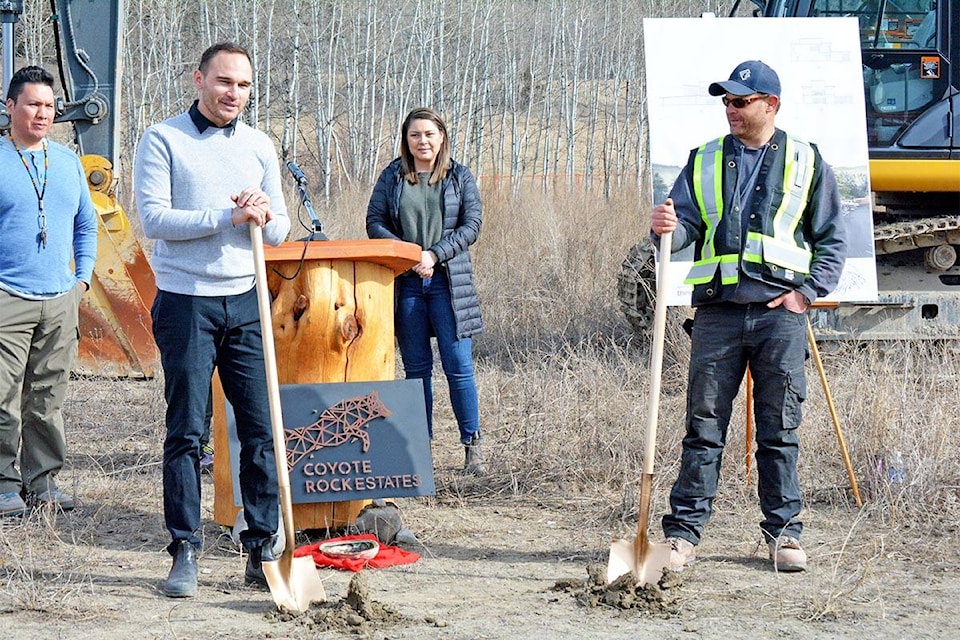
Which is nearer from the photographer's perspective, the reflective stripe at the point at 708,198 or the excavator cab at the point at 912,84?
the reflective stripe at the point at 708,198

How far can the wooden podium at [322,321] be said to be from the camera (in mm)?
4770

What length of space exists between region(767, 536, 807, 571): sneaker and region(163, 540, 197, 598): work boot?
2.01 m

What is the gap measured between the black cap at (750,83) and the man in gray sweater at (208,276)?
1.56 metres

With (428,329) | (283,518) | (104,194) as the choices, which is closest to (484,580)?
(283,518)

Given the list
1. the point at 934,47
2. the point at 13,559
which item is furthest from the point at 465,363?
the point at 934,47

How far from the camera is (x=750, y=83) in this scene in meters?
4.39

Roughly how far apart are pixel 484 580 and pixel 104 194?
5.15m

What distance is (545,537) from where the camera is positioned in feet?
16.6

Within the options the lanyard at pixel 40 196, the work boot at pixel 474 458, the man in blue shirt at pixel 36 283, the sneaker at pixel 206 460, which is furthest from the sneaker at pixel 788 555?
the lanyard at pixel 40 196

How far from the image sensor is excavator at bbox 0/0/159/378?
8662 mm

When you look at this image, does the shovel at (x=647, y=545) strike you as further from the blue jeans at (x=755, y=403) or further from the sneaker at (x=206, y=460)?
the sneaker at (x=206, y=460)

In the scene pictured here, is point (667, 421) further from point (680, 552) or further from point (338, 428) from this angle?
point (338, 428)

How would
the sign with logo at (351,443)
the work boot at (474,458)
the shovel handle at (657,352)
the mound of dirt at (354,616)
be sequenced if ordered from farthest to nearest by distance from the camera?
the work boot at (474,458)
the sign with logo at (351,443)
the shovel handle at (657,352)
the mound of dirt at (354,616)

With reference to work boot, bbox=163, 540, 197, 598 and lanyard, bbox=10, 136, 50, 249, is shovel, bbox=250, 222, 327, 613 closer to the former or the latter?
work boot, bbox=163, 540, 197, 598
